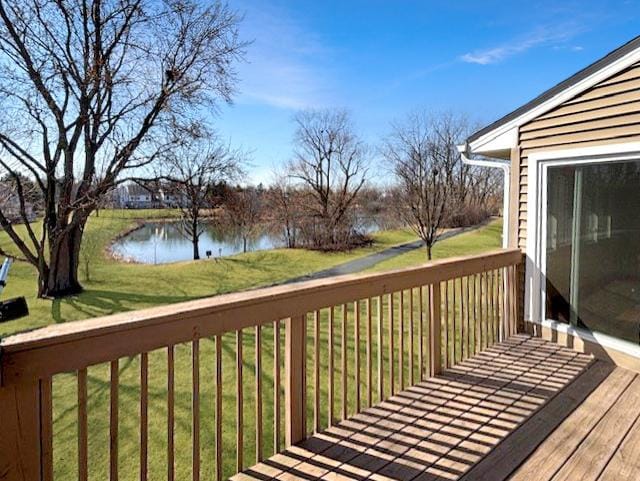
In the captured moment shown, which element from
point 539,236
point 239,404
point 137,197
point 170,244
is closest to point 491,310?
point 539,236

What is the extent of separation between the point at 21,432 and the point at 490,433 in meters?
2.24

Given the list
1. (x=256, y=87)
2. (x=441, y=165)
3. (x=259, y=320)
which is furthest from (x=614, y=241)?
(x=441, y=165)

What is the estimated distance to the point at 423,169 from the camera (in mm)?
14367

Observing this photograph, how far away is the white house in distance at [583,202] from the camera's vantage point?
3266 mm

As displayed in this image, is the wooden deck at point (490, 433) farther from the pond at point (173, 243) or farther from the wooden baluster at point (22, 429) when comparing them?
the pond at point (173, 243)

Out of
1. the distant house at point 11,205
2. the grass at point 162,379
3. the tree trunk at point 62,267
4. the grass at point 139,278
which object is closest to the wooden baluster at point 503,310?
the grass at point 162,379

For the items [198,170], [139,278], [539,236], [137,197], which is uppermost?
[198,170]

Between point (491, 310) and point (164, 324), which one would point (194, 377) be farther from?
point (491, 310)

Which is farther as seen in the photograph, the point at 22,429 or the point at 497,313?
the point at 497,313

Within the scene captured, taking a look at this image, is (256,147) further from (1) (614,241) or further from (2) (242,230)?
(1) (614,241)

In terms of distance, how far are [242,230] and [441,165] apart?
858 centimetres

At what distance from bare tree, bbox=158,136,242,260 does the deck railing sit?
6999 mm

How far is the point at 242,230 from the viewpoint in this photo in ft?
59.1

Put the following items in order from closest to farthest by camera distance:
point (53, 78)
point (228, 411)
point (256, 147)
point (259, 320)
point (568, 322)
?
point (259, 320)
point (228, 411)
point (568, 322)
point (53, 78)
point (256, 147)
